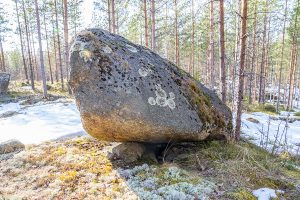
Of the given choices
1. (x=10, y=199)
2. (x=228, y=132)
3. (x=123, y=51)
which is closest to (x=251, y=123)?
(x=228, y=132)

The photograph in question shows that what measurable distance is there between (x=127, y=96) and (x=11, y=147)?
3968mm

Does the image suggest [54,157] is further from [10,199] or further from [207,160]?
[207,160]

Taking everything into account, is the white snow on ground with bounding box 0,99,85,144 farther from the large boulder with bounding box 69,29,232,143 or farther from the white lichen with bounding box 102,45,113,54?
the white lichen with bounding box 102,45,113,54

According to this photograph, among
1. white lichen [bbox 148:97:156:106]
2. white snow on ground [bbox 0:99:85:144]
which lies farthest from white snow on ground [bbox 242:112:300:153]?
white snow on ground [bbox 0:99:85:144]

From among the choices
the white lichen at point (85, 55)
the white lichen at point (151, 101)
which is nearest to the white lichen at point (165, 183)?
the white lichen at point (151, 101)

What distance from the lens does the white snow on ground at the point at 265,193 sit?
150 inches

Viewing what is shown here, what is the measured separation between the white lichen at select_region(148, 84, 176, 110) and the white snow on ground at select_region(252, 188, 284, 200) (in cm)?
217

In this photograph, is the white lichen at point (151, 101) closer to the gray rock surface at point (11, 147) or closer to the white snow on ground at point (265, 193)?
the white snow on ground at point (265, 193)

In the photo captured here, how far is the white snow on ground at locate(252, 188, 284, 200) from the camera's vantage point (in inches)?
150

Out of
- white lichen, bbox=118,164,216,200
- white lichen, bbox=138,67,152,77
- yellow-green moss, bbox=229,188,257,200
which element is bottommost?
yellow-green moss, bbox=229,188,257,200

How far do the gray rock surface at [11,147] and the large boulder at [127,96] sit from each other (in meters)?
2.81

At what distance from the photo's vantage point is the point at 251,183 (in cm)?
418

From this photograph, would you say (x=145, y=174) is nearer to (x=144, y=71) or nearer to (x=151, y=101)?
(x=151, y=101)

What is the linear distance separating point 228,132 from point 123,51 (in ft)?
11.5
